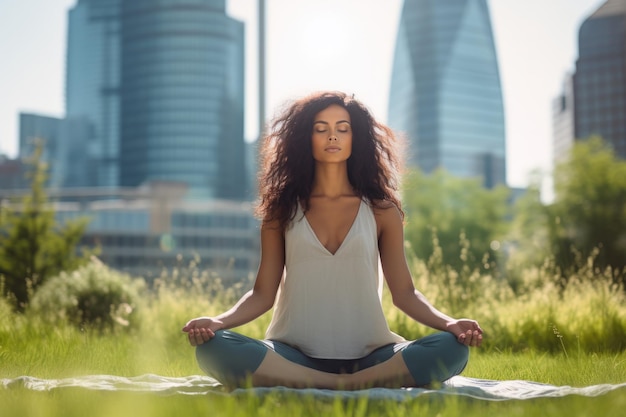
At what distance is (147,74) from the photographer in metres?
116

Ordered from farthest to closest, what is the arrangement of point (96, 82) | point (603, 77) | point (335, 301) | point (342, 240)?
point (96, 82), point (603, 77), point (342, 240), point (335, 301)

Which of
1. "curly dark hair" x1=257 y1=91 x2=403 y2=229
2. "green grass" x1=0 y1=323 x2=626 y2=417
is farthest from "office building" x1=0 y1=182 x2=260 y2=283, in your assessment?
"curly dark hair" x1=257 y1=91 x2=403 y2=229

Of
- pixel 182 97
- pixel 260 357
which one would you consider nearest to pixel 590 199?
pixel 260 357

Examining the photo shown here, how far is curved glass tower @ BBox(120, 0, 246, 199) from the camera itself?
113125 millimetres

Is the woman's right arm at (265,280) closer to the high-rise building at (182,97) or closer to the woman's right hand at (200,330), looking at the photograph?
the woman's right hand at (200,330)

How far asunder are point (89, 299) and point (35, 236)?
248 inches

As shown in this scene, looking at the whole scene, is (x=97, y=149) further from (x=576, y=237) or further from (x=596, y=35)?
(x=576, y=237)

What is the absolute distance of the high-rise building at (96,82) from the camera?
128375 millimetres

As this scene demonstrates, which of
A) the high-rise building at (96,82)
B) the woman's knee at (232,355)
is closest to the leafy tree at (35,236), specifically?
the woman's knee at (232,355)

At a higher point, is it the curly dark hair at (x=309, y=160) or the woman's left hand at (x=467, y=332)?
the curly dark hair at (x=309, y=160)

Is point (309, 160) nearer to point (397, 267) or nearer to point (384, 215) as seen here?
point (384, 215)

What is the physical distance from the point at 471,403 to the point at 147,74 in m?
118

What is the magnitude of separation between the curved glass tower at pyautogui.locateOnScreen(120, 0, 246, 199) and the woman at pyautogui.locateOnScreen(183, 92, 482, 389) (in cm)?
10959

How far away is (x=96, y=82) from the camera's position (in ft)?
440
